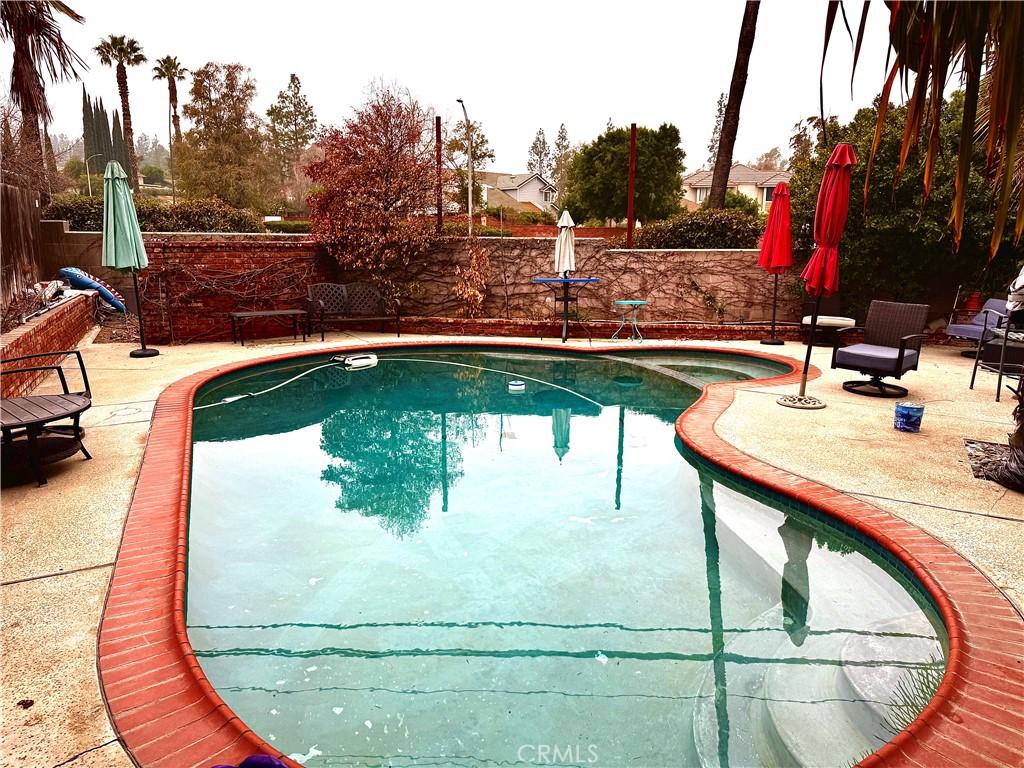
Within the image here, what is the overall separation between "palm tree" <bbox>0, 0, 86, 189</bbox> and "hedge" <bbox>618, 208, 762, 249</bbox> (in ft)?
33.9

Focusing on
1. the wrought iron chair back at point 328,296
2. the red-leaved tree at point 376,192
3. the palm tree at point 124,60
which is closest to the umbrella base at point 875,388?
the red-leaved tree at point 376,192

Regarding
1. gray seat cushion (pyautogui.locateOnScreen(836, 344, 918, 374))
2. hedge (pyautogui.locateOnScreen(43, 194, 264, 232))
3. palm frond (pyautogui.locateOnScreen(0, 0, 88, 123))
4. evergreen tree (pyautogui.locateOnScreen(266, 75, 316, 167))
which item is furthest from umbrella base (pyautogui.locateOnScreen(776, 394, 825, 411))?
evergreen tree (pyautogui.locateOnScreen(266, 75, 316, 167))

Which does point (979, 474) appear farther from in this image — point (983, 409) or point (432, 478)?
point (432, 478)

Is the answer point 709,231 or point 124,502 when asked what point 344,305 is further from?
point 124,502

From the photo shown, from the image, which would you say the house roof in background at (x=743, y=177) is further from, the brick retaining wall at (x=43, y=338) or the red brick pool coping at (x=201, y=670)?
the red brick pool coping at (x=201, y=670)

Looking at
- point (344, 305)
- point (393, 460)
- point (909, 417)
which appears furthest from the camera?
point (344, 305)

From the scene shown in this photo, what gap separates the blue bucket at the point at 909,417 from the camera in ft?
17.7

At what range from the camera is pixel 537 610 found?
3307mm

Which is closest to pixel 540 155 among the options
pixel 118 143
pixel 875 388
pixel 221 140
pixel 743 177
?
pixel 743 177

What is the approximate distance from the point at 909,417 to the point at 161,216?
17.3 metres

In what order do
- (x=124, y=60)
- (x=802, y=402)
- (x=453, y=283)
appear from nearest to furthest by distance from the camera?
1. (x=802, y=402)
2. (x=453, y=283)
3. (x=124, y=60)

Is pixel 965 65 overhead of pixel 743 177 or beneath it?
beneath

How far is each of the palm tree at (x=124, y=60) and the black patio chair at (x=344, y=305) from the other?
2367cm

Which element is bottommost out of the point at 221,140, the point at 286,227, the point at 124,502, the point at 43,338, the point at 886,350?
the point at 124,502
